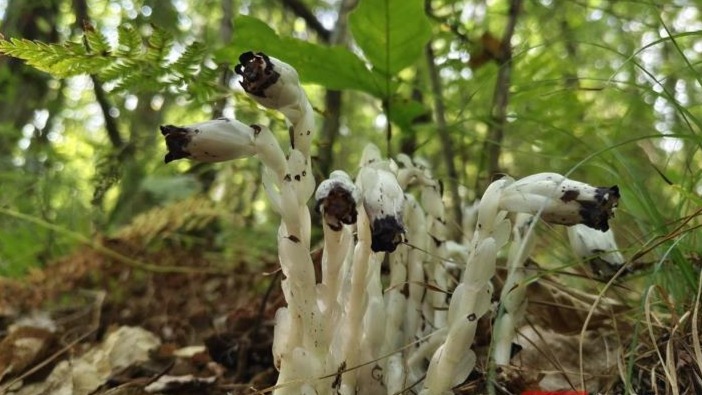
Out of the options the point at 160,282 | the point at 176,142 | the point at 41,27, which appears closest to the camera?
the point at 176,142

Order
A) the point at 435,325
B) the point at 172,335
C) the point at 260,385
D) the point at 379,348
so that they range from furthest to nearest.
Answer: the point at 172,335, the point at 260,385, the point at 435,325, the point at 379,348

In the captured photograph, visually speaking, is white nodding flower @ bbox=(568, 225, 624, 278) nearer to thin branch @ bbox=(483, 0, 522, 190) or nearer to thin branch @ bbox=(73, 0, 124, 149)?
thin branch @ bbox=(483, 0, 522, 190)

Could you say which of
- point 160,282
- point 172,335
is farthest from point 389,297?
point 160,282

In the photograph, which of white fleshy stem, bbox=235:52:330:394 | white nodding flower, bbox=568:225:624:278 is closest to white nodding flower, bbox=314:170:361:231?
white fleshy stem, bbox=235:52:330:394

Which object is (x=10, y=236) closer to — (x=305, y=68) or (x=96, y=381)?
(x=96, y=381)

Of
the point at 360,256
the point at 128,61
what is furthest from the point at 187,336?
the point at 360,256

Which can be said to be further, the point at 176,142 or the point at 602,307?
the point at 602,307
